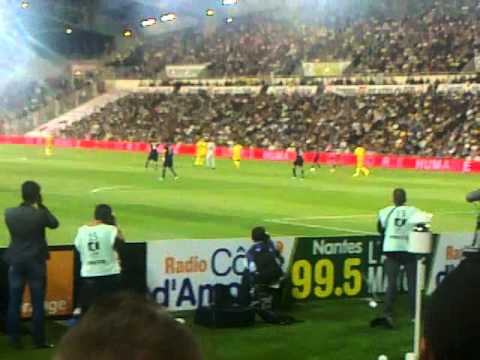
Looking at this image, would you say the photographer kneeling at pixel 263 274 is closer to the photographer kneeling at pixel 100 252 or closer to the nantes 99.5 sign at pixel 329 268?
the nantes 99.5 sign at pixel 329 268

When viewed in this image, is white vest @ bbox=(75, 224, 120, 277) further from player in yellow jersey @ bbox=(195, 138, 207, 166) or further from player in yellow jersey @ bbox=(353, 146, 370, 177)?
player in yellow jersey @ bbox=(195, 138, 207, 166)

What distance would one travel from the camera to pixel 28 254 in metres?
11.2

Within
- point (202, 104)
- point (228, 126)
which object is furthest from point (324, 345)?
point (202, 104)

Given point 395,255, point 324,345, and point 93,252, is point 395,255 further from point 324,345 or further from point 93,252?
point 93,252

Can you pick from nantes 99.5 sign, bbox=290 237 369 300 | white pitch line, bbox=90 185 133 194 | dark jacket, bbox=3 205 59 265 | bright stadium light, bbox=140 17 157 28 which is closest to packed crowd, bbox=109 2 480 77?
bright stadium light, bbox=140 17 157 28

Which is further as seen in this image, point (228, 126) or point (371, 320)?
point (228, 126)

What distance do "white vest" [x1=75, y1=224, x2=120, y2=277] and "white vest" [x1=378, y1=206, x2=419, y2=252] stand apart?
4.17 m

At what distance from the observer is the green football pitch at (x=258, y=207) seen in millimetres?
12391

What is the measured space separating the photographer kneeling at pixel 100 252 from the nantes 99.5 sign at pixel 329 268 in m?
4.00

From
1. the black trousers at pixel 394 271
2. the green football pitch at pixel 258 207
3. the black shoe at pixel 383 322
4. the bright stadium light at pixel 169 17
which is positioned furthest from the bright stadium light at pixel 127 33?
the black shoe at pixel 383 322

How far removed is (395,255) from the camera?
1380cm

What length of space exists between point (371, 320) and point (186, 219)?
12.8 meters

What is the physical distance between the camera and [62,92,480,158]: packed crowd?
55.4 metres

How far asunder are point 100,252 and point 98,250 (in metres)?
0.03
